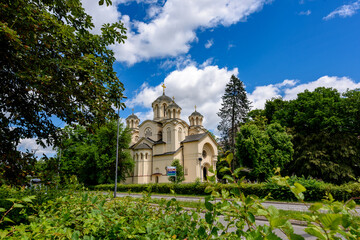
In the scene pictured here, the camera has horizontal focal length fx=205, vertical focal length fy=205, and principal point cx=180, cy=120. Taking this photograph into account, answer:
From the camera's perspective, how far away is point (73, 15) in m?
5.12

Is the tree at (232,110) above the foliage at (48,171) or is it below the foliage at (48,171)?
above

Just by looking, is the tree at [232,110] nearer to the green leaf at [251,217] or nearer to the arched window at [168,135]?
the arched window at [168,135]

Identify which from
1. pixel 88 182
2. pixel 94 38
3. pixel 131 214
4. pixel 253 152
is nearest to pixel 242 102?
pixel 253 152

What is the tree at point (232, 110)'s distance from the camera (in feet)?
109

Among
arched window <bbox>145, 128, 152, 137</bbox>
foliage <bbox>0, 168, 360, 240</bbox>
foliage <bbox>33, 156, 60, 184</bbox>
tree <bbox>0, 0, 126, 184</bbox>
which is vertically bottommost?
foliage <bbox>0, 168, 360, 240</bbox>

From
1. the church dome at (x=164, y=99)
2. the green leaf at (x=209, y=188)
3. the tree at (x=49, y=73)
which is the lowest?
the green leaf at (x=209, y=188)

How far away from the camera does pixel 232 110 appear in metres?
33.6

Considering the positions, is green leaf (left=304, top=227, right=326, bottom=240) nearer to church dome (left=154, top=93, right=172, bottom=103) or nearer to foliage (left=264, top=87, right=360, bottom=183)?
foliage (left=264, top=87, right=360, bottom=183)

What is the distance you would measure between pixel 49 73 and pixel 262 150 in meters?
22.7

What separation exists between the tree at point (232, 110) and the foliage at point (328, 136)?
7.75 metres

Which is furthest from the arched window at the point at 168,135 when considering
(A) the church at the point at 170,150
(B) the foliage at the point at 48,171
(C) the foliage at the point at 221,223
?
(C) the foliage at the point at 221,223

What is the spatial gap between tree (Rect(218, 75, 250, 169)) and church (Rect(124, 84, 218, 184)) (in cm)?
271

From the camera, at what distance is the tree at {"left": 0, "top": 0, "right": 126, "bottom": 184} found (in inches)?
165

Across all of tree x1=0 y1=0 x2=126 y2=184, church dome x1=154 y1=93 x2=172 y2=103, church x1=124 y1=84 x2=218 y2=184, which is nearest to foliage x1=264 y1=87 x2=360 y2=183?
Result: church x1=124 y1=84 x2=218 y2=184
